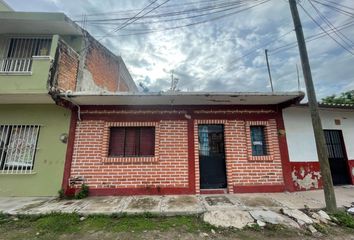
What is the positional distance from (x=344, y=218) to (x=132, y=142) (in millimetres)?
5716

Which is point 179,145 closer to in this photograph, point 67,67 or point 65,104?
point 65,104

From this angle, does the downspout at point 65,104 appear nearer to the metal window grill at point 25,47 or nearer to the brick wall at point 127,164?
the brick wall at point 127,164

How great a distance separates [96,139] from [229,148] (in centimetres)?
437

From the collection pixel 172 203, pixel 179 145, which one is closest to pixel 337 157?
pixel 179 145

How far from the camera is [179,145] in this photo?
6.12 m

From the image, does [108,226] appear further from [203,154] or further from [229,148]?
[229,148]

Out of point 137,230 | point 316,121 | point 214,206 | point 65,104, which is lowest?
point 137,230

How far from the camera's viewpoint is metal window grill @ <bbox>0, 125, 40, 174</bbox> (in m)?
6.01

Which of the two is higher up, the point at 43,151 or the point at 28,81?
the point at 28,81

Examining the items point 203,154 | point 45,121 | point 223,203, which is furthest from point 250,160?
point 45,121

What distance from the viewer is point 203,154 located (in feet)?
20.5

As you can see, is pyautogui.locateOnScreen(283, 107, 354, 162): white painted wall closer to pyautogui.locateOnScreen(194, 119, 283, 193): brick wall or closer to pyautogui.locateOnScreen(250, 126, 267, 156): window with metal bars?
pyautogui.locateOnScreen(194, 119, 283, 193): brick wall

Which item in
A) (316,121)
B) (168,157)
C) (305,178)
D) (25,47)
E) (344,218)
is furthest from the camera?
(25,47)

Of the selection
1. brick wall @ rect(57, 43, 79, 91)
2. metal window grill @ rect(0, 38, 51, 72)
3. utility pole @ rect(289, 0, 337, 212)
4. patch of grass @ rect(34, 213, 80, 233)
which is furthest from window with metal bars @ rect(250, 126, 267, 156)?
metal window grill @ rect(0, 38, 51, 72)
